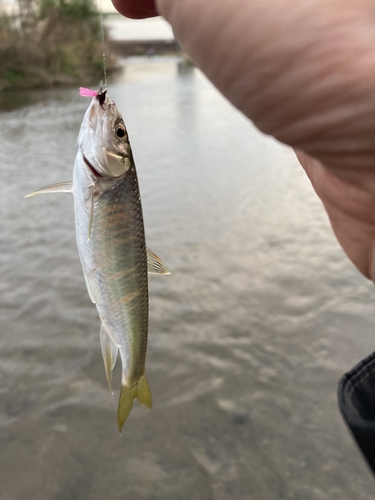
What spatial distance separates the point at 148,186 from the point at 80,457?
4.76 meters

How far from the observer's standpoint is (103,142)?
1.52 meters

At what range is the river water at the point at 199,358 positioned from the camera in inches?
94.0

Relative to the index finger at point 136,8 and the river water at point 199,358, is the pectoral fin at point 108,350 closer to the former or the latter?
the river water at point 199,358

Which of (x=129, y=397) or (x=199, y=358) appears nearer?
(x=129, y=397)

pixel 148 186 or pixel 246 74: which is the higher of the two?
pixel 246 74

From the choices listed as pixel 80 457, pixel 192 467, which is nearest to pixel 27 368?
pixel 80 457

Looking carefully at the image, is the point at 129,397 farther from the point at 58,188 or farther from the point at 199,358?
the point at 199,358

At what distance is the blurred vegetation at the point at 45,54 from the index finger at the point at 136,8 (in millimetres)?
19567

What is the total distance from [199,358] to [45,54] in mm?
23082

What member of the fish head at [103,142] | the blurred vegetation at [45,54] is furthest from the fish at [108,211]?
the blurred vegetation at [45,54]

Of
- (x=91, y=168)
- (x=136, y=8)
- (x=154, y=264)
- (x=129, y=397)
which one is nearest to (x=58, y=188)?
(x=91, y=168)

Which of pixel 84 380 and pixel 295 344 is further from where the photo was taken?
pixel 295 344

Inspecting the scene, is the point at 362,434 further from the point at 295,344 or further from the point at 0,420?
the point at 0,420

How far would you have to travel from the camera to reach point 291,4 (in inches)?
37.9
